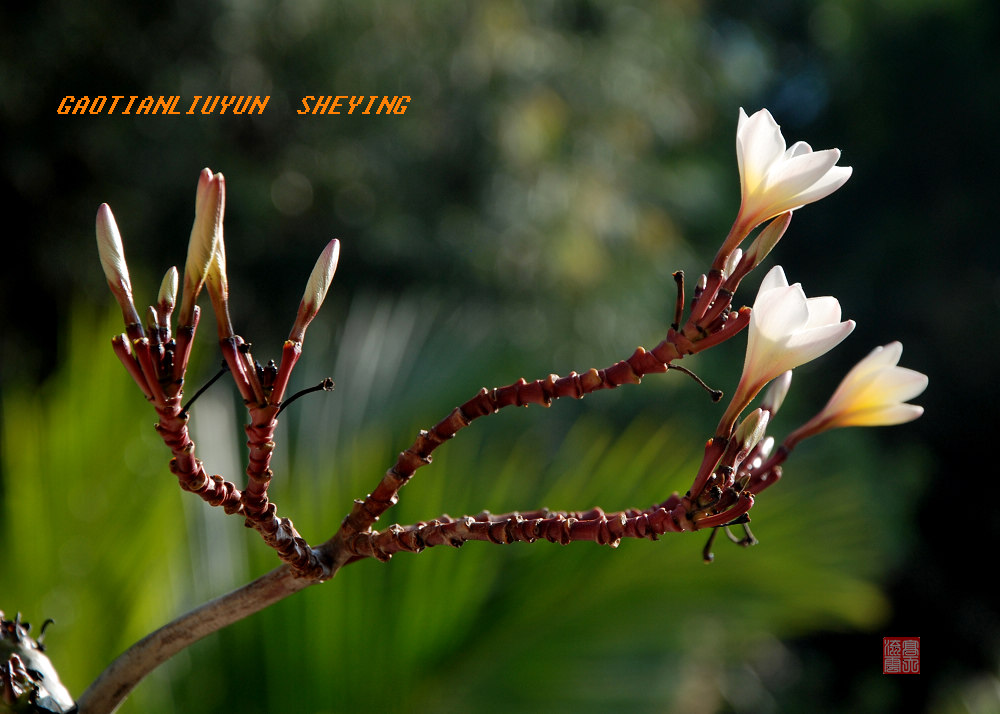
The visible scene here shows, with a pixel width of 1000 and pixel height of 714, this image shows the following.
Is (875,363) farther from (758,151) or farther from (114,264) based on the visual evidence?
(114,264)

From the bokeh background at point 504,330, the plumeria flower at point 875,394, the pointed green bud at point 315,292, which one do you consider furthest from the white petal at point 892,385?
the bokeh background at point 504,330

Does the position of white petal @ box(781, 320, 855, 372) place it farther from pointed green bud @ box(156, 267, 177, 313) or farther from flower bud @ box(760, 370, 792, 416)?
pointed green bud @ box(156, 267, 177, 313)

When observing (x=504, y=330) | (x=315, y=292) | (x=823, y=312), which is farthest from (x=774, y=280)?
(x=504, y=330)

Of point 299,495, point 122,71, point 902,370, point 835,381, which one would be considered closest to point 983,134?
point 835,381

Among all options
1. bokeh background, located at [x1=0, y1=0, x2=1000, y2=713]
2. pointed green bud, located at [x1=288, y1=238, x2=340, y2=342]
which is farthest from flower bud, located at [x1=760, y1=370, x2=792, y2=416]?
bokeh background, located at [x1=0, y1=0, x2=1000, y2=713]

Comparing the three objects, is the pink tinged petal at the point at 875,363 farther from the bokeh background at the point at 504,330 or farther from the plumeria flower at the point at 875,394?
the bokeh background at the point at 504,330
